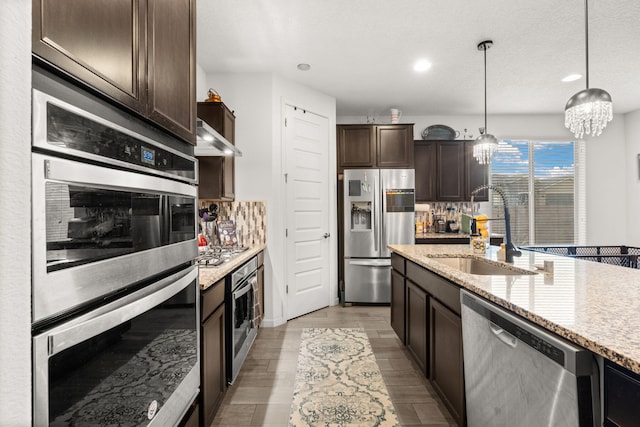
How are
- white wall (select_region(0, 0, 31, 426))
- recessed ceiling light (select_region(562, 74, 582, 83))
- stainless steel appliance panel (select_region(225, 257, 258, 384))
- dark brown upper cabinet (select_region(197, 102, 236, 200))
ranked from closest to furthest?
1. white wall (select_region(0, 0, 31, 426))
2. stainless steel appliance panel (select_region(225, 257, 258, 384))
3. dark brown upper cabinet (select_region(197, 102, 236, 200))
4. recessed ceiling light (select_region(562, 74, 582, 83))

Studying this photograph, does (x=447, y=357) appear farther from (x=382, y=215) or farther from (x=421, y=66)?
(x=421, y=66)

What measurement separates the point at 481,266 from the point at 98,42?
2.46 m

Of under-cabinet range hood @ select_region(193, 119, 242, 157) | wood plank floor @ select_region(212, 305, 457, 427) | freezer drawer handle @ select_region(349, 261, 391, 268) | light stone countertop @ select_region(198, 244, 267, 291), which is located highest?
under-cabinet range hood @ select_region(193, 119, 242, 157)

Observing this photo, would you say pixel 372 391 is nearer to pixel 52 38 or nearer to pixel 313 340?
pixel 313 340

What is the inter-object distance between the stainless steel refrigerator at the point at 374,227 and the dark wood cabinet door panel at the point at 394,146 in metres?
0.24

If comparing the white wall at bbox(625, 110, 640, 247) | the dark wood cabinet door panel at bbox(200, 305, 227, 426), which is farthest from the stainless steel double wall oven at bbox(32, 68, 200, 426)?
the white wall at bbox(625, 110, 640, 247)

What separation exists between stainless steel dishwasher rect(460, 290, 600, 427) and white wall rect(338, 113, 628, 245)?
4195mm

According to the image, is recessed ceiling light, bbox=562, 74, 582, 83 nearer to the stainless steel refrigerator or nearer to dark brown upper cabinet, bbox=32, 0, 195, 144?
the stainless steel refrigerator

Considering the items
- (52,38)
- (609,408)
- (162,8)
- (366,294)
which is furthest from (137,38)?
(366,294)

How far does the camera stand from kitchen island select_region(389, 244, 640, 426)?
0.78m

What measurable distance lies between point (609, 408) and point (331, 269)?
135 inches

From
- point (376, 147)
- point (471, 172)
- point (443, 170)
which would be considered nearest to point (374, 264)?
point (376, 147)

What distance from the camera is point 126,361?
874mm

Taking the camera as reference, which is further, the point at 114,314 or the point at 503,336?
the point at 503,336
